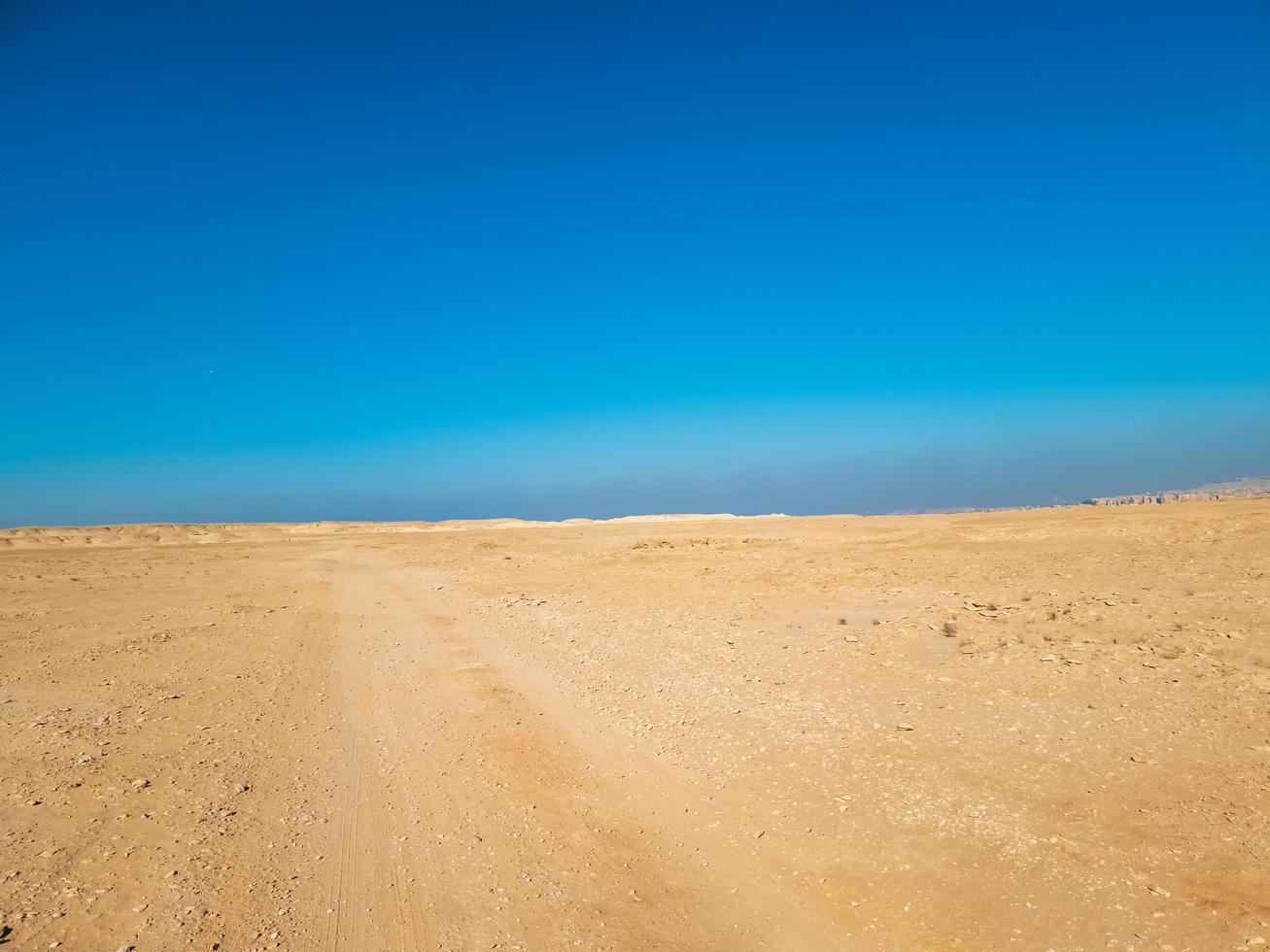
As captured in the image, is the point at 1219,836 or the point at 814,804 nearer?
the point at 1219,836

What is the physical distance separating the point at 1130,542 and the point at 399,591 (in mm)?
21048

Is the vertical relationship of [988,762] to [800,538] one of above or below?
below

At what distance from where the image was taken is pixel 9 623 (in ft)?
51.7

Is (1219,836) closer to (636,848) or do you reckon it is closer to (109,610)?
(636,848)

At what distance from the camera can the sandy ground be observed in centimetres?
500

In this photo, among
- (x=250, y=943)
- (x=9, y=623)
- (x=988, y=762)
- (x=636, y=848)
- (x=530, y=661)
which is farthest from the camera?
(x=9, y=623)

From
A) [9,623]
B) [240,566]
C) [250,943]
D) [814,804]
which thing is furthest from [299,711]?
[240,566]

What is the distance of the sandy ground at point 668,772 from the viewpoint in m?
5.00

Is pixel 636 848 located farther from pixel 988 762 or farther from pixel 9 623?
pixel 9 623

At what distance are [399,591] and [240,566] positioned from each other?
37.5ft

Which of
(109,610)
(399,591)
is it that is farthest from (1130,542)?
(109,610)

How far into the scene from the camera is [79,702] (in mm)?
9820

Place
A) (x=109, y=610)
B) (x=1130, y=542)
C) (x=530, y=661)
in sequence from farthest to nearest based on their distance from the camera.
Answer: (x=1130, y=542), (x=109, y=610), (x=530, y=661)

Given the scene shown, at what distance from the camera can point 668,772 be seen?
7.49 m
